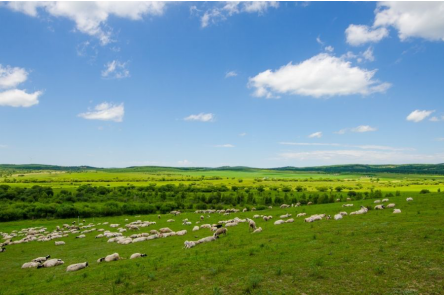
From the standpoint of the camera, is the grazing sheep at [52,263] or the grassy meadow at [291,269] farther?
the grazing sheep at [52,263]

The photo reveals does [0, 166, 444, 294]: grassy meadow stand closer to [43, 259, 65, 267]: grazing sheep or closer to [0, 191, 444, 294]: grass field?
[0, 191, 444, 294]: grass field

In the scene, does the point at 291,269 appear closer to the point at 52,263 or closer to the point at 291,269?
the point at 291,269

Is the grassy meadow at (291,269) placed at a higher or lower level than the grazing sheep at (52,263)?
higher

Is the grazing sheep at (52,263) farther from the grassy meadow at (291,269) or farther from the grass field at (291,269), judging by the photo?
the grass field at (291,269)

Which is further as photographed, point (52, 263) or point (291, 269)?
point (52, 263)

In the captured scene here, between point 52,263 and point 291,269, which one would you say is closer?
point 291,269

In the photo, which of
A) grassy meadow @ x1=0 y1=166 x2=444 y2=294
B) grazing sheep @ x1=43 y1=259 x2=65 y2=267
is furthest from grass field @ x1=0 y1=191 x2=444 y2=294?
grazing sheep @ x1=43 y1=259 x2=65 y2=267

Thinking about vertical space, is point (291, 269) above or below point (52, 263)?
above

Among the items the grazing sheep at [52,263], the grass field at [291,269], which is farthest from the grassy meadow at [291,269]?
the grazing sheep at [52,263]

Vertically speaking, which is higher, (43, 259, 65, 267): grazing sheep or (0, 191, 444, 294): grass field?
(0, 191, 444, 294): grass field

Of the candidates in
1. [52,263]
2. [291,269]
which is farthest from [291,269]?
[52,263]

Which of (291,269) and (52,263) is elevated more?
(291,269)

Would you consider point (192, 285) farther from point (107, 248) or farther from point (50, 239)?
point (50, 239)

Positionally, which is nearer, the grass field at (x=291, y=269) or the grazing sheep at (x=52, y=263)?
the grass field at (x=291, y=269)
